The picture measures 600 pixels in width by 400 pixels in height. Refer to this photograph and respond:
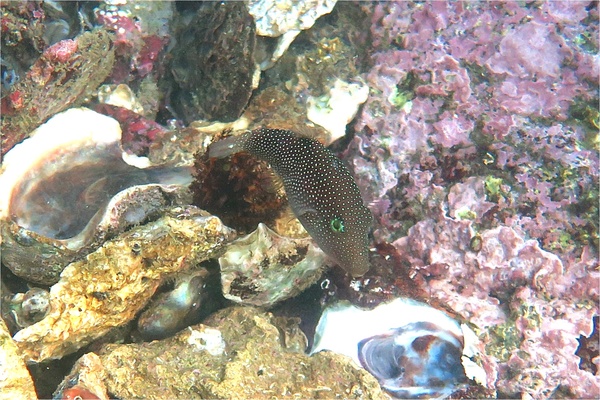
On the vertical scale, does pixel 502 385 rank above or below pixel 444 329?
below

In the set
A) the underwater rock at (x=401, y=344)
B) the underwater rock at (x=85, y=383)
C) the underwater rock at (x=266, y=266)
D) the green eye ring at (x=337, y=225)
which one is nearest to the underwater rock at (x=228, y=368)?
the underwater rock at (x=85, y=383)

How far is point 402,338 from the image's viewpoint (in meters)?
3.80

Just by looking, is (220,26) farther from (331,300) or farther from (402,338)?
(402,338)

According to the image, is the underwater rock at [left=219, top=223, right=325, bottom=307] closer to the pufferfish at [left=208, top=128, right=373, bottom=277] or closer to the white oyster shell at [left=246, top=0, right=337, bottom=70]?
the pufferfish at [left=208, top=128, right=373, bottom=277]

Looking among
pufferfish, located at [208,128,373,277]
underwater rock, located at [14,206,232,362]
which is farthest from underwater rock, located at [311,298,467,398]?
underwater rock, located at [14,206,232,362]

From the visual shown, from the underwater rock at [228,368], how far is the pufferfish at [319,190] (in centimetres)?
80

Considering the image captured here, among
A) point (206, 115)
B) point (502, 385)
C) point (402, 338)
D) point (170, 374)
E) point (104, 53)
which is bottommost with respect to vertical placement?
point (502, 385)

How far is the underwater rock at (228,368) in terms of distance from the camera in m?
2.86

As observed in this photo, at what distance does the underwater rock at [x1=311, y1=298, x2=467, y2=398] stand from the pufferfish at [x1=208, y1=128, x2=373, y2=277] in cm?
78

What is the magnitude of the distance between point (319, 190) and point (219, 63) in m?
1.85

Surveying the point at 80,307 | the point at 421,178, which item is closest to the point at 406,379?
the point at 421,178

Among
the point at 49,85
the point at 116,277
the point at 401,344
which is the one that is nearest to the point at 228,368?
the point at 116,277

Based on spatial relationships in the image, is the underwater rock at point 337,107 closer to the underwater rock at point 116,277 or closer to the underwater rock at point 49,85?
the underwater rock at point 116,277

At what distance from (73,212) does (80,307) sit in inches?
42.2
